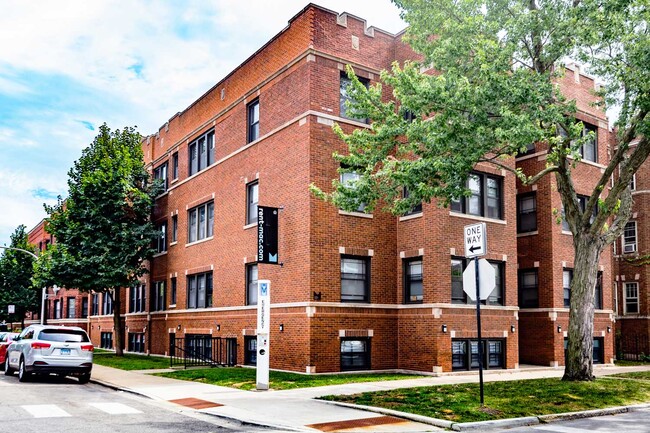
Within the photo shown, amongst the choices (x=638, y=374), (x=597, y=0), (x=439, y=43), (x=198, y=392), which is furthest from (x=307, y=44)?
(x=638, y=374)

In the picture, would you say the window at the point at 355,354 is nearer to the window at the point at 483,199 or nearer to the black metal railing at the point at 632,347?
the window at the point at 483,199

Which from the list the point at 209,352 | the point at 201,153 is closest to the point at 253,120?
the point at 201,153

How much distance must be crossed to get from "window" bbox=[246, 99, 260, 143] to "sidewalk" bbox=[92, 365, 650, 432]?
32.0 ft

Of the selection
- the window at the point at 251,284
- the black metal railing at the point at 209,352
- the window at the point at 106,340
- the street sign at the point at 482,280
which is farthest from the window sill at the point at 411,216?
the window at the point at 106,340

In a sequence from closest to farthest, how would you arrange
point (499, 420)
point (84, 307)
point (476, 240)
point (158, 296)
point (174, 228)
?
1. point (499, 420)
2. point (476, 240)
3. point (174, 228)
4. point (158, 296)
5. point (84, 307)

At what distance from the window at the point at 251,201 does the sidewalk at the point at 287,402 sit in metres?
7.01

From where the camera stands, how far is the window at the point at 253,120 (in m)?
26.0

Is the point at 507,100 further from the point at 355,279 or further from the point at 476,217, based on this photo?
the point at 355,279

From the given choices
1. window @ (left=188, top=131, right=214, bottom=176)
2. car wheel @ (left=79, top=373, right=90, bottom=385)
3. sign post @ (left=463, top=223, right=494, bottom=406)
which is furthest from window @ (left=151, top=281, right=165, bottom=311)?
sign post @ (left=463, top=223, right=494, bottom=406)

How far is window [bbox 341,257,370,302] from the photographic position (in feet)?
73.9

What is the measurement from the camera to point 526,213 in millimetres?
26984

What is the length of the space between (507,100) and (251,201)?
1262 centimetres

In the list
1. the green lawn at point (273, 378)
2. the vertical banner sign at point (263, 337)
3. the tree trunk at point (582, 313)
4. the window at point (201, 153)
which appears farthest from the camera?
the window at point (201, 153)

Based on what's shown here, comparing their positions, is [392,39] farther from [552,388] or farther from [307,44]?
[552,388]
